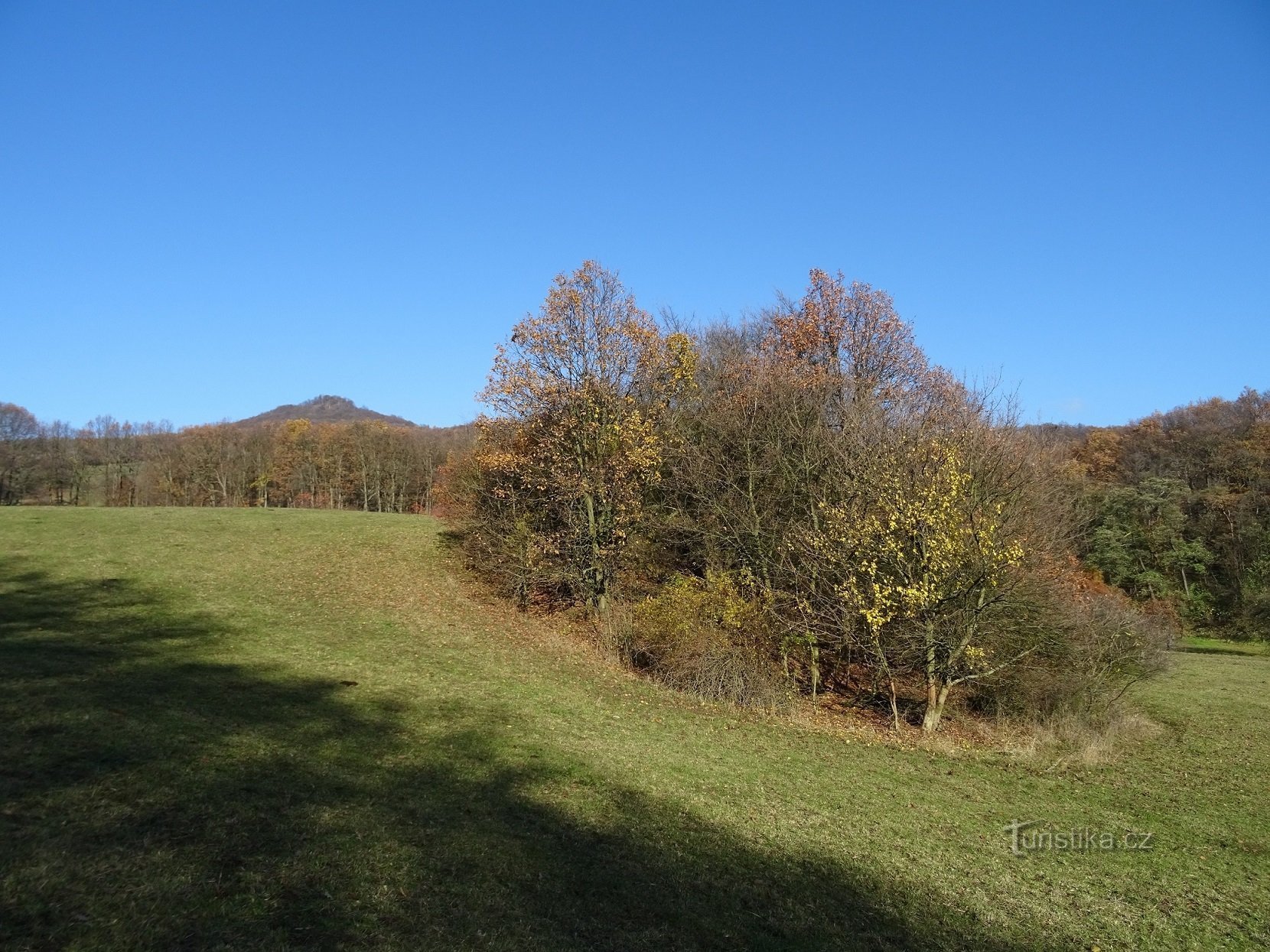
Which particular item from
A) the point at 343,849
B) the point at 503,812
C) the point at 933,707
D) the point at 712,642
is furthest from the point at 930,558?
the point at 343,849

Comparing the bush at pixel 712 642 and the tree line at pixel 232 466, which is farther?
the tree line at pixel 232 466

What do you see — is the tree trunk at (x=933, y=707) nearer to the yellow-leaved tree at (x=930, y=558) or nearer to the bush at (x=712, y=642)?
the yellow-leaved tree at (x=930, y=558)

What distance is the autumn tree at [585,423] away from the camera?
26.5 metres

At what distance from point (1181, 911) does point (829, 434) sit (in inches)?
565

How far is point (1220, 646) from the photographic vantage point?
50000 mm

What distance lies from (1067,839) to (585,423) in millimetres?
19242

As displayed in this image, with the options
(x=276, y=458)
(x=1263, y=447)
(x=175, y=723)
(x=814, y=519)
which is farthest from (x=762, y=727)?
(x=276, y=458)

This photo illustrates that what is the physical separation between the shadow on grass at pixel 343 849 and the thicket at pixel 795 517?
31.1 ft

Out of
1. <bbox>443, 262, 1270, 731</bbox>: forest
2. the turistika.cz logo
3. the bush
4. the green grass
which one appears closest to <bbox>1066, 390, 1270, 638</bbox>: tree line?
the green grass

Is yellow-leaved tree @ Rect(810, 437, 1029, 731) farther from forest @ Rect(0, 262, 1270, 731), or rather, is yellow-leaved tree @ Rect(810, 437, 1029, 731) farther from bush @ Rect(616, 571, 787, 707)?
bush @ Rect(616, 571, 787, 707)

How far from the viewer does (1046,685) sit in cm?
2005

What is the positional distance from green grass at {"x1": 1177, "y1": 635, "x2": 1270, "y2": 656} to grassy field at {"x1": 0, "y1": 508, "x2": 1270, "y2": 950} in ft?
105

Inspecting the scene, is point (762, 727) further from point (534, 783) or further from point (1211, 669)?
point (1211, 669)

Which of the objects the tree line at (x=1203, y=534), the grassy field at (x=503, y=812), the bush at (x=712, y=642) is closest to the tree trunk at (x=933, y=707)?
the grassy field at (x=503, y=812)
